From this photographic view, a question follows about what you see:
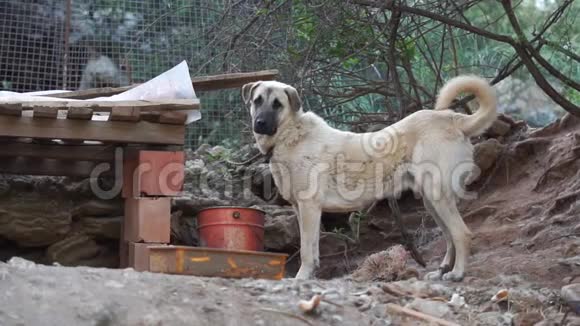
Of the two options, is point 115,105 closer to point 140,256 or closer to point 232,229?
point 140,256

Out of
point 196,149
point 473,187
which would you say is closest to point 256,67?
point 196,149

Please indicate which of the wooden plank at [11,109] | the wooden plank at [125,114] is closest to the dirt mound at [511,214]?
the wooden plank at [125,114]

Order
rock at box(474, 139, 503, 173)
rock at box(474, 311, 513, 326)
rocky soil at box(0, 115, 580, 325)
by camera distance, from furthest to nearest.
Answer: rock at box(474, 139, 503, 173), rock at box(474, 311, 513, 326), rocky soil at box(0, 115, 580, 325)

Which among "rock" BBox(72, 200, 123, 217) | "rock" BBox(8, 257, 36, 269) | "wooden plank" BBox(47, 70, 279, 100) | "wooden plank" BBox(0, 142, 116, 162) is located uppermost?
"wooden plank" BBox(47, 70, 279, 100)

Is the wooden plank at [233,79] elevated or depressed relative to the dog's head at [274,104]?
elevated

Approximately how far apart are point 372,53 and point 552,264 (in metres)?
2.20

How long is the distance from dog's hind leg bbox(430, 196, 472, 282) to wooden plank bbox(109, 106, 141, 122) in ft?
6.87

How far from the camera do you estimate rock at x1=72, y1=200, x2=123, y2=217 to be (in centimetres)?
706

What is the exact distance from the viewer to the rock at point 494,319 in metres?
4.30

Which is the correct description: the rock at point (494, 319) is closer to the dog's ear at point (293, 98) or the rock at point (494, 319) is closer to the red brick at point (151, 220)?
the dog's ear at point (293, 98)

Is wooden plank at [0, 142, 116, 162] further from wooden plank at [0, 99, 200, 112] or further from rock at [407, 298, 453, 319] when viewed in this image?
rock at [407, 298, 453, 319]

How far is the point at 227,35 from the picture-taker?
6531mm

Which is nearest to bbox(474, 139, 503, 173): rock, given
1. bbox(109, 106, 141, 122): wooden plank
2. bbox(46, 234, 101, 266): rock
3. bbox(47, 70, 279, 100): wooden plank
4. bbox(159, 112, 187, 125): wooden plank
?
bbox(47, 70, 279, 100): wooden plank

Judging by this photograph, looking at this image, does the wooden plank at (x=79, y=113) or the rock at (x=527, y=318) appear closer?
the rock at (x=527, y=318)
